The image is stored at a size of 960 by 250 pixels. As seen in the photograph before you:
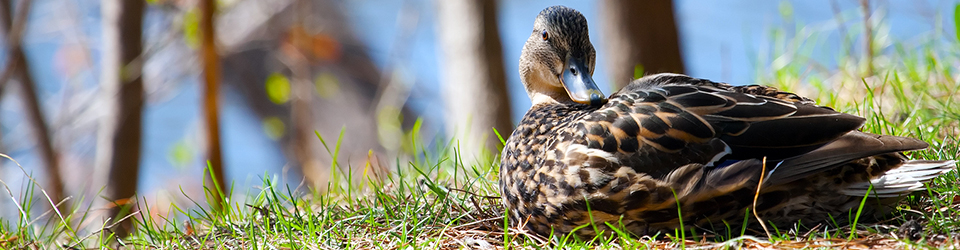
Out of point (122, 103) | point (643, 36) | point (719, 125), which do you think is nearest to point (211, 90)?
point (122, 103)

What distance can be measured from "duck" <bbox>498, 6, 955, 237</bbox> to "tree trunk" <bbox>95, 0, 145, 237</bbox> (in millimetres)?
3660

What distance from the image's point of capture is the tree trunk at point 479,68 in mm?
5383

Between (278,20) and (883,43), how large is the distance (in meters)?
6.73

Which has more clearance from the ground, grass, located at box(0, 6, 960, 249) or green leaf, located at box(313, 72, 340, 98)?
grass, located at box(0, 6, 960, 249)

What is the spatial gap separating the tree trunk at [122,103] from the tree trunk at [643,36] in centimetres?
337

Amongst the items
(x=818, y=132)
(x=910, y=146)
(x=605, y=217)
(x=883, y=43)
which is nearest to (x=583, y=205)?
(x=605, y=217)

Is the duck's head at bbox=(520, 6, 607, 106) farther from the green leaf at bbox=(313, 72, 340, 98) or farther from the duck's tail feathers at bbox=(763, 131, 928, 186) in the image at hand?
the green leaf at bbox=(313, 72, 340, 98)

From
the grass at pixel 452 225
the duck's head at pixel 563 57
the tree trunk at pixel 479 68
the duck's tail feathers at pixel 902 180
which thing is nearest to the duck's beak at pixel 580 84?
the duck's head at pixel 563 57

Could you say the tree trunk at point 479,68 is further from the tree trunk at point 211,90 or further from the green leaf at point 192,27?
the green leaf at point 192,27

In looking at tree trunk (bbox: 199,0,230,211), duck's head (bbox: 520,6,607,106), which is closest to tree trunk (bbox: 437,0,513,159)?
tree trunk (bbox: 199,0,230,211)

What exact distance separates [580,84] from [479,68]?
9.06 feet

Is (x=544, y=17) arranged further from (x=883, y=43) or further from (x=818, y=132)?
(x=883, y=43)

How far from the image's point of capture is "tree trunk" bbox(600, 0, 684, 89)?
191 inches

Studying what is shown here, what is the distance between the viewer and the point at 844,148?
203 cm
